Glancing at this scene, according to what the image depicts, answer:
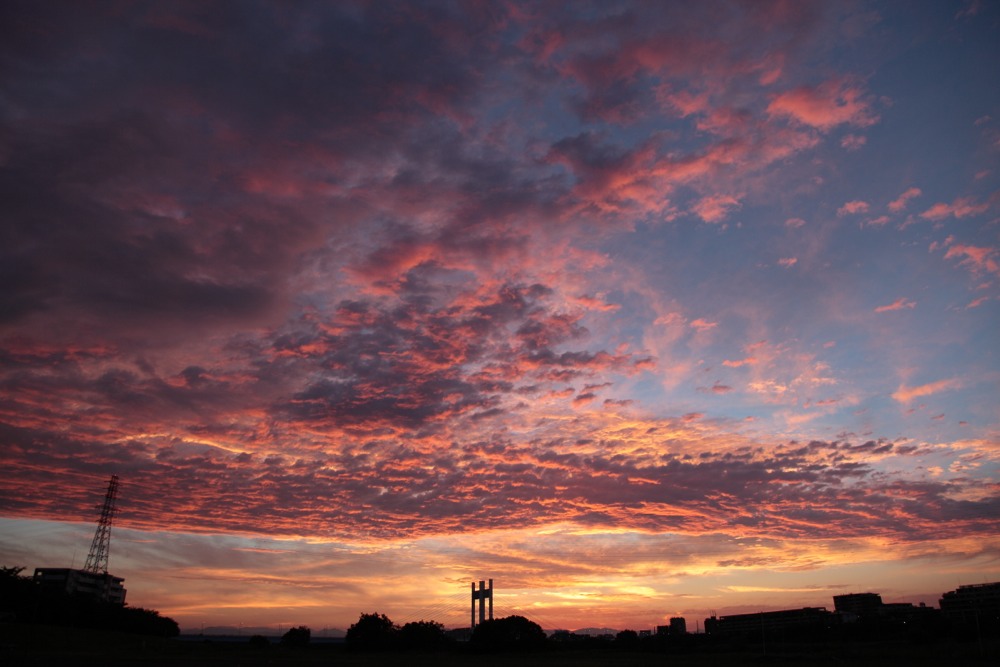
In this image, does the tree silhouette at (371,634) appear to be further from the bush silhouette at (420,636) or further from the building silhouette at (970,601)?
the building silhouette at (970,601)

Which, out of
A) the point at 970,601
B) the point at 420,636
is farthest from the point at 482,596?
the point at 970,601

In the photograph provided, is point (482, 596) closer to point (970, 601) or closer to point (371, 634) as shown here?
point (371, 634)

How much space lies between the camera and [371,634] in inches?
4318

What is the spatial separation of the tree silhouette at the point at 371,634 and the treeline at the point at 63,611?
3660 centimetres

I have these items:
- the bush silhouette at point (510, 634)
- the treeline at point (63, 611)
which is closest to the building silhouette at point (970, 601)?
the bush silhouette at point (510, 634)

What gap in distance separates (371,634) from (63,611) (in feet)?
159

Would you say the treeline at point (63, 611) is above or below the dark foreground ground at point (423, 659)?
above

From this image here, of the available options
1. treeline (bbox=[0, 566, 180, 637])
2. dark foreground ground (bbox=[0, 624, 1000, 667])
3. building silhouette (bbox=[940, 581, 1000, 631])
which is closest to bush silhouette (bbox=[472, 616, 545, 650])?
dark foreground ground (bbox=[0, 624, 1000, 667])

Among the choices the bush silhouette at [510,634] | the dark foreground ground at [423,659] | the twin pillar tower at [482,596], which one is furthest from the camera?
the twin pillar tower at [482,596]

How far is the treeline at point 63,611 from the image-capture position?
93.3m

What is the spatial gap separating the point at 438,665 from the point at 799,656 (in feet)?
143

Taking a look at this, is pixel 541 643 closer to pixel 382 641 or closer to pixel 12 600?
pixel 382 641

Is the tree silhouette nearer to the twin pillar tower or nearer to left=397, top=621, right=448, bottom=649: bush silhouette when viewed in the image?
left=397, top=621, right=448, bottom=649: bush silhouette

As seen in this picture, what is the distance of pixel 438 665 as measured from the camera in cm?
6512
